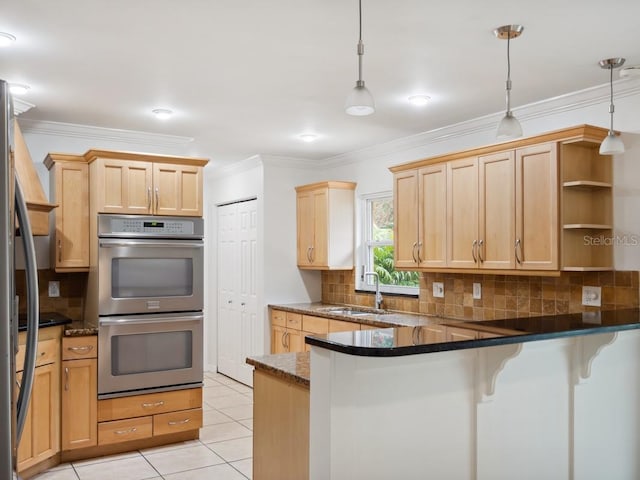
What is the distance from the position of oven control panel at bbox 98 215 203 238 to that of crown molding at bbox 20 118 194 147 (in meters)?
0.96

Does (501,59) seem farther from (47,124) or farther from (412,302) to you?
(47,124)

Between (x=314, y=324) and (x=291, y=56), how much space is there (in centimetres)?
286

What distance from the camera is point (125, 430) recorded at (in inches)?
170

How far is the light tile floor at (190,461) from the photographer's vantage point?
3.90 metres

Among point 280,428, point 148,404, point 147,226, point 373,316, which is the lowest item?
point 148,404

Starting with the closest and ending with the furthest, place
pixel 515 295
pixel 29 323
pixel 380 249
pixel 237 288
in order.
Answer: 1. pixel 29 323
2. pixel 515 295
3. pixel 380 249
4. pixel 237 288

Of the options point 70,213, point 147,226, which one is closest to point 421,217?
point 147,226

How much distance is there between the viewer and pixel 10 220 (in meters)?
1.52

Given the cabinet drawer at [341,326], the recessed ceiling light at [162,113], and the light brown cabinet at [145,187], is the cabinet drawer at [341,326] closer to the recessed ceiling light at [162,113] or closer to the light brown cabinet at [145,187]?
the light brown cabinet at [145,187]

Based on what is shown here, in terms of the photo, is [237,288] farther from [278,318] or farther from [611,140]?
[611,140]

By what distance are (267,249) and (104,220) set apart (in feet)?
7.08

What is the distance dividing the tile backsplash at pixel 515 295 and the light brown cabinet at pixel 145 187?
205 cm

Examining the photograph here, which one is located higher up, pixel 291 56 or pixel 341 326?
pixel 291 56

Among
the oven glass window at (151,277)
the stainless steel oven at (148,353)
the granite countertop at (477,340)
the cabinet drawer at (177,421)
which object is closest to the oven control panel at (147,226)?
the oven glass window at (151,277)
